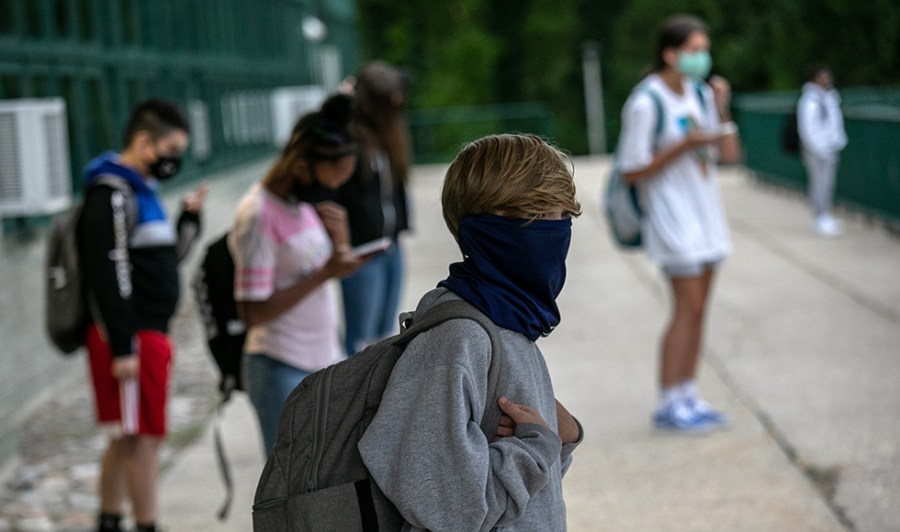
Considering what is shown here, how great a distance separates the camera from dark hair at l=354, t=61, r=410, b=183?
6594 mm

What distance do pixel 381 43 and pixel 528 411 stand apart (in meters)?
49.3

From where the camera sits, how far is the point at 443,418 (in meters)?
2.28

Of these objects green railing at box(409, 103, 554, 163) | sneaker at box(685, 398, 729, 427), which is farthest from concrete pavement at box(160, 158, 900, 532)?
green railing at box(409, 103, 554, 163)

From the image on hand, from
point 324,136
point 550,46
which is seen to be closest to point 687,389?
point 324,136

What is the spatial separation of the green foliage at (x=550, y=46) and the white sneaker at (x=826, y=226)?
912 inches

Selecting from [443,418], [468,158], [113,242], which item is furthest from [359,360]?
[113,242]

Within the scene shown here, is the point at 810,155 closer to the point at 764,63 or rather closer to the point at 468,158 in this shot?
the point at 468,158

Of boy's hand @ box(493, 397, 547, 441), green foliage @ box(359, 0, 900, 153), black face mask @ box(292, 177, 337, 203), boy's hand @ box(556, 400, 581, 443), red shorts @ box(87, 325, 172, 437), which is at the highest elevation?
green foliage @ box(359, 0, 900, 153)

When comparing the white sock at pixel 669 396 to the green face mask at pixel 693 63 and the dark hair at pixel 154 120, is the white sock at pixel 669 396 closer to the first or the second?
the green face mask at pixel 693 63

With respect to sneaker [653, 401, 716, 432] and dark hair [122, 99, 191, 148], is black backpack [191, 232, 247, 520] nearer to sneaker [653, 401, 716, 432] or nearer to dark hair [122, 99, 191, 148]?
dark hair [122, 99, 191, 148]

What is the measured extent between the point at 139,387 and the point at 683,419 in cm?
270

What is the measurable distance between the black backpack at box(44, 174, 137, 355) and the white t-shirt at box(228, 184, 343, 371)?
2.78ft

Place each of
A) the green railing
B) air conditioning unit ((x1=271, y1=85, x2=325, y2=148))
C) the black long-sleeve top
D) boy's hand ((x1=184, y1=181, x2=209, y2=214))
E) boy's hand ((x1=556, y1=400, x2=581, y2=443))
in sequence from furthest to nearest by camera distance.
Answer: the green railing, air conditioning unit ((x1=271, y1=85, x2=325, y2=148)), boy's hand ((x1=184, y1=181, x2=209, y2=214)), the black long-sleeve top, boy's hand ((x1=556, y1=400, x2=581, y2=443))

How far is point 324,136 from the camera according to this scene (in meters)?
4.01
